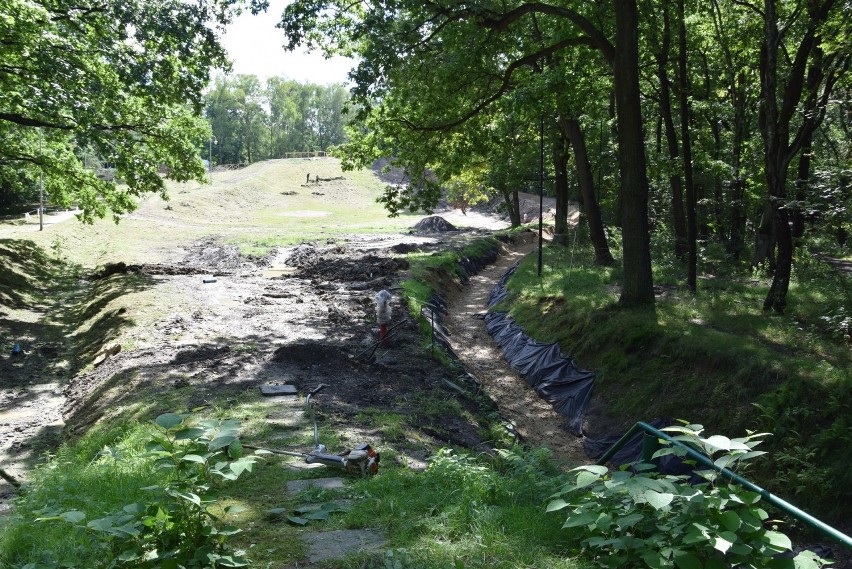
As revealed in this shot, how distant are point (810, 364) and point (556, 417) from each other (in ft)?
14.4

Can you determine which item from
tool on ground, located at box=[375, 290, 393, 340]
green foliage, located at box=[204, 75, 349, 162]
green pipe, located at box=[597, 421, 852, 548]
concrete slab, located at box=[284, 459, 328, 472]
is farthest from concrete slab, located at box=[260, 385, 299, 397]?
green foliage, located at box=[204, 75, 349, 162]

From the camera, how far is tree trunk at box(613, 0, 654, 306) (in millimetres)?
13758

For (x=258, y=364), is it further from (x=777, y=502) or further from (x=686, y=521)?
(x=777, y=502)

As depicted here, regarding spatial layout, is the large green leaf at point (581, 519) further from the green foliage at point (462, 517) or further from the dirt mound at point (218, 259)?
the dirt mound at point (218, 259)

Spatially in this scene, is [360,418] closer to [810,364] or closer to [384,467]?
[384,467]

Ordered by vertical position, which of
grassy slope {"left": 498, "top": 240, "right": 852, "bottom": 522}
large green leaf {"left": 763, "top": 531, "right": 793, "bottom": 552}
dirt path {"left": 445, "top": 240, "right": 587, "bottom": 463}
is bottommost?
dirt path {"left": 445, "top": 240, "right": 587, "bottom": 463}

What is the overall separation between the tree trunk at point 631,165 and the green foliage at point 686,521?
419 inches

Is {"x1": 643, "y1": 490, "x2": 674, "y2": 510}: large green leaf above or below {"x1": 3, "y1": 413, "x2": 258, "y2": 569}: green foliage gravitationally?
above

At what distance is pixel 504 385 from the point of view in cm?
1423

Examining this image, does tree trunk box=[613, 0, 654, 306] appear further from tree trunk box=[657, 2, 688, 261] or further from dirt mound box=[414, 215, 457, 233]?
dirt mound box=[414, 215, 457, 233]

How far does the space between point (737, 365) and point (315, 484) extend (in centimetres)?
729

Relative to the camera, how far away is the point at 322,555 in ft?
14.2

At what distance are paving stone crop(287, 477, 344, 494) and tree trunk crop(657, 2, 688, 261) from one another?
515 inches

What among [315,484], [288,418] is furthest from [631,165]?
[315,484]
